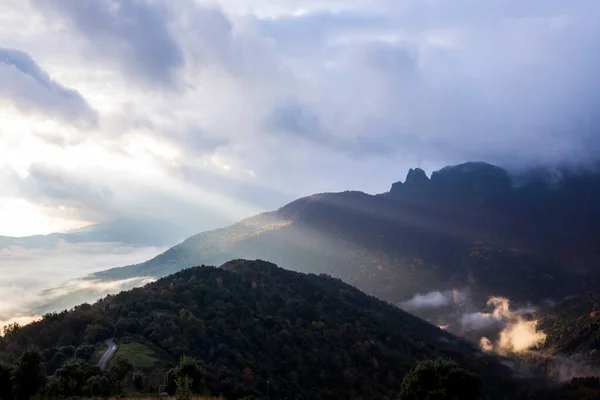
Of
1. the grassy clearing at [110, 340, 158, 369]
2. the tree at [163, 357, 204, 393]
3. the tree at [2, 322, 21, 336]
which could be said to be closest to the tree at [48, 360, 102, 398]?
the tree at [163, 357, 204, 393]

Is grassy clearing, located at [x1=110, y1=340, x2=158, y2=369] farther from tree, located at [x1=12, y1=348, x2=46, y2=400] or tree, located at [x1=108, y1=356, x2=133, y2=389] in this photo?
tree, located at [x1=12, y1=348, x2=46, y2=400]

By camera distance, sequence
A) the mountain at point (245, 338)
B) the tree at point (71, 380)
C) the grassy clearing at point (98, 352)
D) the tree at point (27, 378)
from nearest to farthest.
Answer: the tree at point (27, 378) < the tree at point (71, 380) < the grassy clearing at point (98, 352) < the mountain at point (245, 338)

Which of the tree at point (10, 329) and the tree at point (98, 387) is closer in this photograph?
the tree at point (98, 387)

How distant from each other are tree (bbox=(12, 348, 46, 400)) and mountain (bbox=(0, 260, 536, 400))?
20.9 ft

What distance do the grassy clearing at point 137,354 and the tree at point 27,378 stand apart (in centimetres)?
3512

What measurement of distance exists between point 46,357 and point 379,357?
112732 mm

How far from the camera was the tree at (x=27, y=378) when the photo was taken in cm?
3597

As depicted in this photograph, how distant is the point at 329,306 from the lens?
623ft

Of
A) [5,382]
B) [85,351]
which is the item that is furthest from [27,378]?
[85,351]

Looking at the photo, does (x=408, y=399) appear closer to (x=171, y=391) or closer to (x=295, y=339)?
(x=171, y=391)

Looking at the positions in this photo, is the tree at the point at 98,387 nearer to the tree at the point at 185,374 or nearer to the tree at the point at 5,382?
the tree at the point at 185,374

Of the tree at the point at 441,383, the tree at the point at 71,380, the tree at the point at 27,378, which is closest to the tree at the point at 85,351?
the tree at the point at 71,380

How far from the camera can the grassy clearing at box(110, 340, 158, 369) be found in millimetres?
73125

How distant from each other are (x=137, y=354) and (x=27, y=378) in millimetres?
43684
